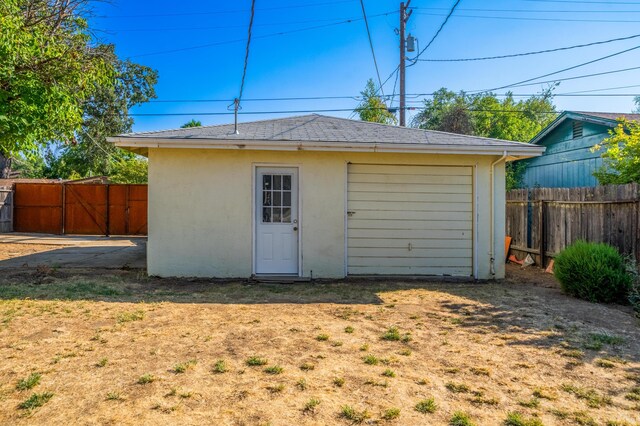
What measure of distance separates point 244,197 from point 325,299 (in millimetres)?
2522

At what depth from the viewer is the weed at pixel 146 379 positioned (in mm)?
3168

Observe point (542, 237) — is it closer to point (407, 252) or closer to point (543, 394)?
point (407, 252)

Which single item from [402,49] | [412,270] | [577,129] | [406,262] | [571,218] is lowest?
[412,270]

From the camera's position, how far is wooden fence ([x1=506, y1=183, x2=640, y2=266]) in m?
6.82

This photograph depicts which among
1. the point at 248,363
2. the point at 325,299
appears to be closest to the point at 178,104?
the point at 325,299

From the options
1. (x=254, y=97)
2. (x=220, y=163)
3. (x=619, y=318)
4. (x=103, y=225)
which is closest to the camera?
(x=619, y=318)

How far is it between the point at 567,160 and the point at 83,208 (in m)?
18.6

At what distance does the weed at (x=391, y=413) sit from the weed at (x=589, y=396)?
1377 mm

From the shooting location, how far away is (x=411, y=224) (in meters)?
7.96

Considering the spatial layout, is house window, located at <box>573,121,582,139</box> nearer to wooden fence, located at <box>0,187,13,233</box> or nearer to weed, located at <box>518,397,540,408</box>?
weed, located at <box>518,397,540,408</box>

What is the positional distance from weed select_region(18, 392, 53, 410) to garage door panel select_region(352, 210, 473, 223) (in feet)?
18.6

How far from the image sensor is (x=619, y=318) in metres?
5.27

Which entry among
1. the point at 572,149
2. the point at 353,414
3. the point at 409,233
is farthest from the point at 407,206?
the point at 572,149

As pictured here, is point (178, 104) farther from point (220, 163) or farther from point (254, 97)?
point (220, 163)
